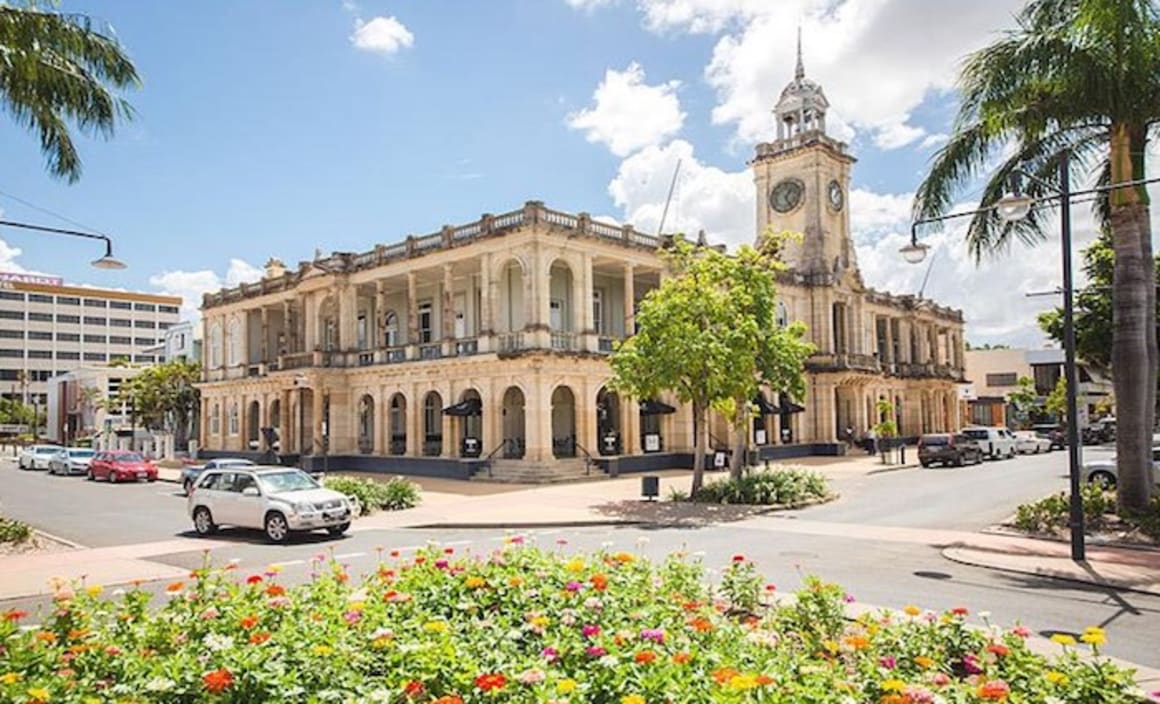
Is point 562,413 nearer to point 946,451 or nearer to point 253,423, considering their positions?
point 946,451

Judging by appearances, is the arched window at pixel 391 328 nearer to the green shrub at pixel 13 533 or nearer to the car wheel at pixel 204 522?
the car wheel at pixel 204 522

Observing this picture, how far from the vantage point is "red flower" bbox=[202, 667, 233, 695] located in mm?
4344

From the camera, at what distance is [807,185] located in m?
47.5

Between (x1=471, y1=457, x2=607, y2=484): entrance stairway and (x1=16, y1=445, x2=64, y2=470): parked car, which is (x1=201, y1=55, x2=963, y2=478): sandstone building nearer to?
(x1=471, y1=457, x2=607, y2=484): entrance stairway

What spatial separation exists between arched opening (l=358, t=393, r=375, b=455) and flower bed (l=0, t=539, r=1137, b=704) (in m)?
33.9

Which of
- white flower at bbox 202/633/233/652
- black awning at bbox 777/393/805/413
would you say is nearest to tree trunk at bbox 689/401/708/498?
black awning at bbox 777/393/805/413

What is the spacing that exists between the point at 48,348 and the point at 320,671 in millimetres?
138282

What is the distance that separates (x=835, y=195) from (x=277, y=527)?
4151 cm

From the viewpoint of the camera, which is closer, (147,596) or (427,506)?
(147,596)

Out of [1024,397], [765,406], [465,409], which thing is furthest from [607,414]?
[1024,397]

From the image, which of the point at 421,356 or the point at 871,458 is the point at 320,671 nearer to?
the point at 421,356

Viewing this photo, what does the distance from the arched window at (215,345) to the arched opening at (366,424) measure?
46.0 feet

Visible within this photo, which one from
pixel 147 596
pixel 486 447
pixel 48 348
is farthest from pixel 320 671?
pixel 48 348

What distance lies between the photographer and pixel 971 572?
41.6 ft
